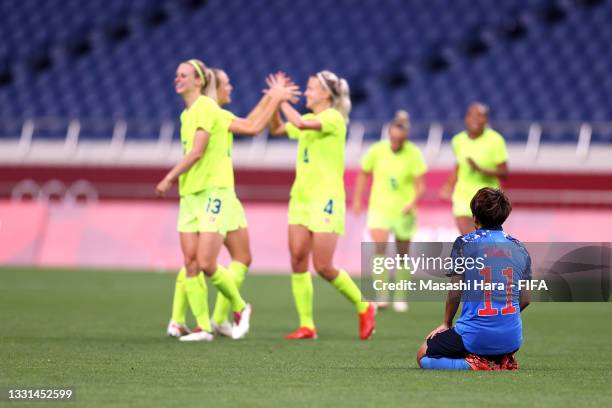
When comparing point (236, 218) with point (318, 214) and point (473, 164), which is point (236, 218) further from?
point (473, 164)

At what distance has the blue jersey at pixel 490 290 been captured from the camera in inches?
294

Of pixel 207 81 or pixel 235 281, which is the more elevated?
pixel 207 81

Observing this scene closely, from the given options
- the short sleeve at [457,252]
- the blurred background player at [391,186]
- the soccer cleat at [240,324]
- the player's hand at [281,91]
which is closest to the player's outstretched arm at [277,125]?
the player's hand at [281,91]

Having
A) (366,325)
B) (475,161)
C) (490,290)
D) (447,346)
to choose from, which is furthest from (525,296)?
(475,161)

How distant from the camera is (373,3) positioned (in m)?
26.6

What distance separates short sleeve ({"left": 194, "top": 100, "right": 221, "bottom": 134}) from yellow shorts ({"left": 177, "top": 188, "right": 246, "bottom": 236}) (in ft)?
1.71

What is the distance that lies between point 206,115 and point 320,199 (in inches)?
49.9

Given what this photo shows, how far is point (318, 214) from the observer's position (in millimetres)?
10430

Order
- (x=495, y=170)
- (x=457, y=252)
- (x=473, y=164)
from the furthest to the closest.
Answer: (x=495, y=170) < (x=473, y=164) < (x=457, y=252)

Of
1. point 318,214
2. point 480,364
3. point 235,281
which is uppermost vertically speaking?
point 318,214

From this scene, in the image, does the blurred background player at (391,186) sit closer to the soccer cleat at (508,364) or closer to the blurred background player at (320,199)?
the blurred background player at (320,199)

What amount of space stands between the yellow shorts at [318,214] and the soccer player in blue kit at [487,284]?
2912 millimetres

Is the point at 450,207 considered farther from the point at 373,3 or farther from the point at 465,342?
the point at 465,342

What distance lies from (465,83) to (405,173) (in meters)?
9.48
